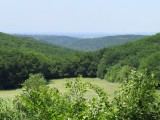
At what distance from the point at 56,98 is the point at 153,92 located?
480 centimetres

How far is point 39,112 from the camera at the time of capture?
50.1 feet

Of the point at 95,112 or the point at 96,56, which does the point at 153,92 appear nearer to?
the point at 95,112

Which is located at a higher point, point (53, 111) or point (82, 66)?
point (53, 111)

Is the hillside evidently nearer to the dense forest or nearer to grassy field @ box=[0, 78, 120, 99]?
the dense forest

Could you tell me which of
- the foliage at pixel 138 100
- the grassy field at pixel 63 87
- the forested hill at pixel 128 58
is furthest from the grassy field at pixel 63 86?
the foliage at pixel 138 100

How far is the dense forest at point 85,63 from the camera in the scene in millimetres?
112062

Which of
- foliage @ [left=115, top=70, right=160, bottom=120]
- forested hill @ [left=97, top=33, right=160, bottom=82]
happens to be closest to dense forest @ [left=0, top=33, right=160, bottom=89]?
forested hill @ [left=97, top=33, right=160, bottom=82]

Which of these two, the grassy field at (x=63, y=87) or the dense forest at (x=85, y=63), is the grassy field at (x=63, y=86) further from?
the dense forest at (x=85, y=63)

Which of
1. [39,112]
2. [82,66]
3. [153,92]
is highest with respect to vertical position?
[153,92]

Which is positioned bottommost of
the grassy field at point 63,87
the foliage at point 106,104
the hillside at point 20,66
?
the grassy field at point 63,87

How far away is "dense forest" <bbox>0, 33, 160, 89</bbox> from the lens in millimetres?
112062

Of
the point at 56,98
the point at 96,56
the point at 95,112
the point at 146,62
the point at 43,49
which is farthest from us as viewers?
the point at 43,49

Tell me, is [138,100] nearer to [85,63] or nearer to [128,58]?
[128,58]

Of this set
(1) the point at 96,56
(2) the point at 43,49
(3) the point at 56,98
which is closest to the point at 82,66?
(1) the point at 96,56
